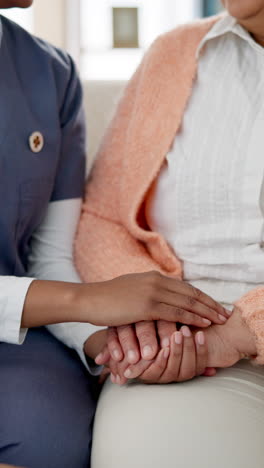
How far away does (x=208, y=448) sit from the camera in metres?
0.97

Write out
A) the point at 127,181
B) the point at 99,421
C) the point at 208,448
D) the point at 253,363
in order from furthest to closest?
the point at 127,181 < the point at 253,363 < the point at 99,421 < the point at 208,448

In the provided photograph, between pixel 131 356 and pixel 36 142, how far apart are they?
1.39 feet

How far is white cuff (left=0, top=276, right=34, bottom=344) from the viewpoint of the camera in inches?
45.7

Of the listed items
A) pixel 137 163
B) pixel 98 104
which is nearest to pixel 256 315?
pixel 137 163

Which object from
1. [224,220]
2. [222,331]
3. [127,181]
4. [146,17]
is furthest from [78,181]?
[146,17]

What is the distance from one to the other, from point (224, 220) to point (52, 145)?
34 centimetres

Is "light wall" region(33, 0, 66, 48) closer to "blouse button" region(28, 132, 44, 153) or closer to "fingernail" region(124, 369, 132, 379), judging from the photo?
"blouse button" region(28, 132, 44, 153)

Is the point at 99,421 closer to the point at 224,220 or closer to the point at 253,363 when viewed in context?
the point at 253,363

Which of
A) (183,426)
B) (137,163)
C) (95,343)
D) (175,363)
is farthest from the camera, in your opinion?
(137,163)

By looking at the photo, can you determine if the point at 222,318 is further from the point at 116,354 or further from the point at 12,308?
the point at 12,308

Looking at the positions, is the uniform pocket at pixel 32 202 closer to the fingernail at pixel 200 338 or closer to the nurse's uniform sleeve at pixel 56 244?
the nurse's uniform sleeve at pixel 56 244

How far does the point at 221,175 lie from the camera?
4.29ft

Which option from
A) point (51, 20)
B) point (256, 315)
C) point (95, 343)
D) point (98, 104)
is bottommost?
point (51, 20)

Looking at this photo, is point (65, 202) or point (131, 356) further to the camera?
point (65, 202)
